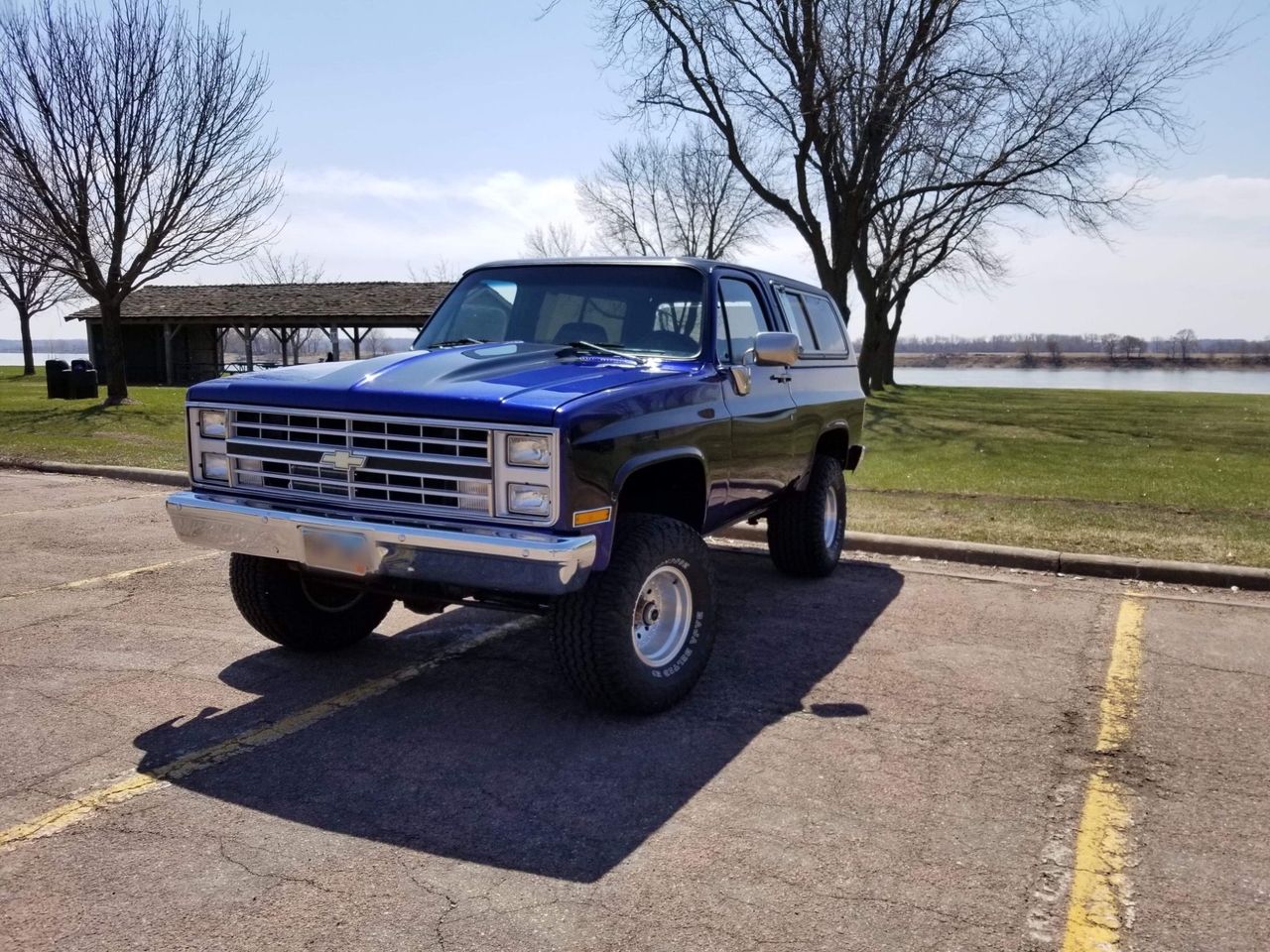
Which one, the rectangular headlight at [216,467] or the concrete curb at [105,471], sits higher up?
the rectangular headlight at [216,467]

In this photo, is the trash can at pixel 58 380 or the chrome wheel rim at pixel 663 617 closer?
the chrome wheel rim at pixel 663 617

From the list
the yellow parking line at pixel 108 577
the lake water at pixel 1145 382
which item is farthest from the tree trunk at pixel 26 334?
the yellow parking line at pixel 108 577

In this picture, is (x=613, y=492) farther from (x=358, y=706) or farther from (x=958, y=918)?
(x=958, y=918)

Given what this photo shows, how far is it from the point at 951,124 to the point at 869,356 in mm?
17928

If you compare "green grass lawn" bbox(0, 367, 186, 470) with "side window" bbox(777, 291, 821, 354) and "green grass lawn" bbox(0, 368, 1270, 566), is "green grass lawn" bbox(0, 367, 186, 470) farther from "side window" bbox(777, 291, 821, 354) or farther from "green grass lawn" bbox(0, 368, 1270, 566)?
"side window" bbox(777, 291, 821, 354)

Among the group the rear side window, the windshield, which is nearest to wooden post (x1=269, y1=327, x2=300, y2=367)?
the rear side window

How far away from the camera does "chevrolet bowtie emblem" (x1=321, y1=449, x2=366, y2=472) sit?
421cm

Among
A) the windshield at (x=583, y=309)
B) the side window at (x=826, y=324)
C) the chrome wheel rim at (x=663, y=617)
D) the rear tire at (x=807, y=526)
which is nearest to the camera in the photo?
the chrome wheel rim at (x=663, y=617)

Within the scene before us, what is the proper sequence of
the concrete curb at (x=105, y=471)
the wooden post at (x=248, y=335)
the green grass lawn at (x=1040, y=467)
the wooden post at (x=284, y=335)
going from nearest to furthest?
the green grass lawn at (x=1040, y=467), the concrete curb at (x=105, y=471), the wooden post at (x=248, y=335), the wooden post at (x=284, y=335)

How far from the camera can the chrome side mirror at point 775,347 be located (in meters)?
5.14

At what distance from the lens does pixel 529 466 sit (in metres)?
3.94

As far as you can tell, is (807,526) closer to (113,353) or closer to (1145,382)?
(113,353)

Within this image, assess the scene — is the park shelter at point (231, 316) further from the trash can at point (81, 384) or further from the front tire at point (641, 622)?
the front tire at point (641, 622)

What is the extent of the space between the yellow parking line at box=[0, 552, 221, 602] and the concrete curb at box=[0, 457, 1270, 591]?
13.6ft
